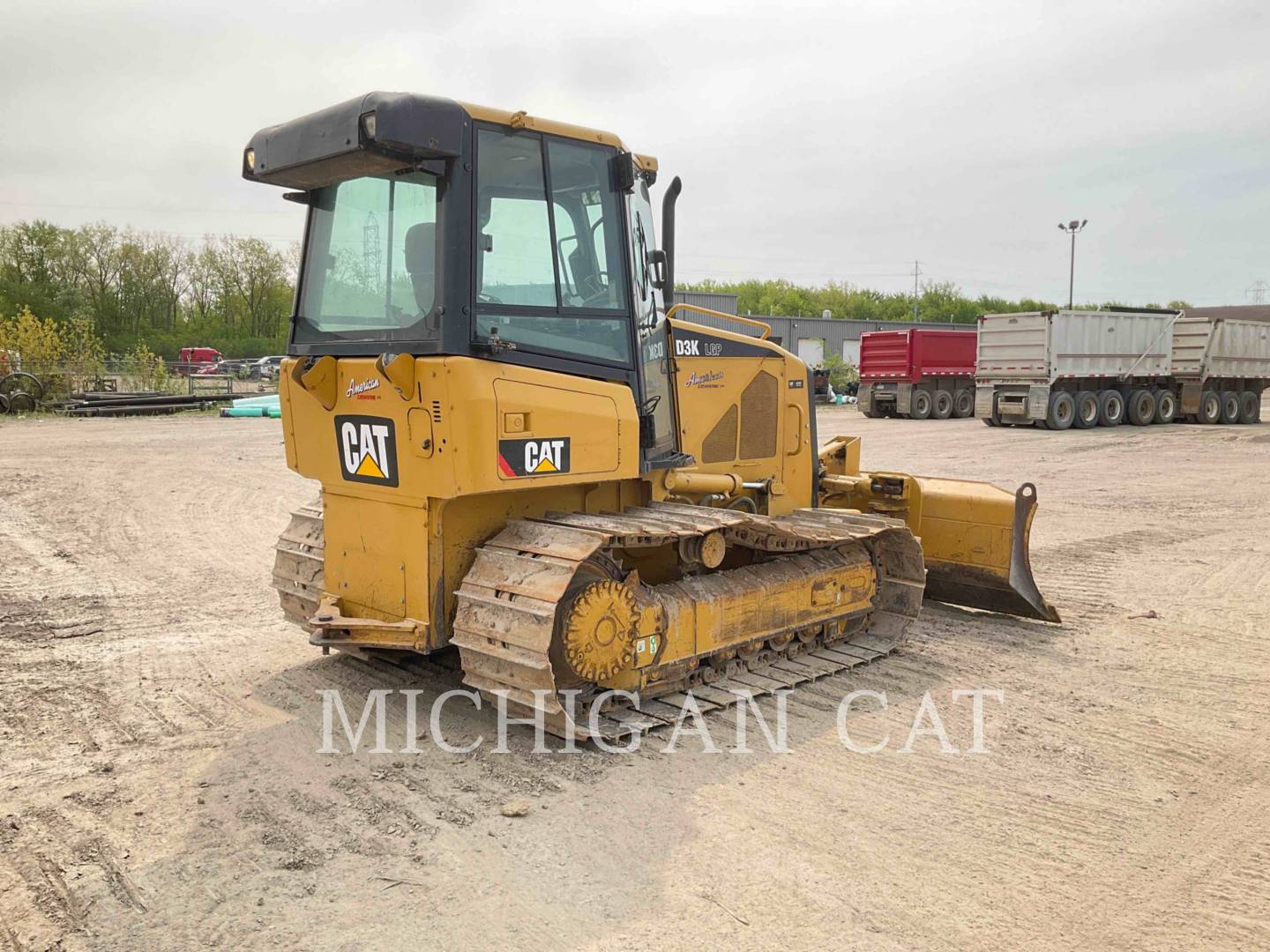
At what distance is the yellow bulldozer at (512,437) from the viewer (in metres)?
4.45

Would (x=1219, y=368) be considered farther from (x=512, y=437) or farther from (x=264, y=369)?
(x=264, y=369)

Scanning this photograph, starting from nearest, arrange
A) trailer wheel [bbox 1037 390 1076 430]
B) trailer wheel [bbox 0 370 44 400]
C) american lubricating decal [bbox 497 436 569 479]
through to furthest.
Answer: american lubricating decal [bbox 497 436 569 479] → trailer wheel [bbox 0 370 44 400] → trailer wheel [bbox 1037 390 1076 430]

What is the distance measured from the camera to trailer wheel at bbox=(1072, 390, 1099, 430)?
25016mm

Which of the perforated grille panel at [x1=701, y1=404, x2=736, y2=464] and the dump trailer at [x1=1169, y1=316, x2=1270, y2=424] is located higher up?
the dump trailer at [x1=1169, y1=316, x2=1270, y2=424]

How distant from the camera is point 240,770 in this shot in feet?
14.7

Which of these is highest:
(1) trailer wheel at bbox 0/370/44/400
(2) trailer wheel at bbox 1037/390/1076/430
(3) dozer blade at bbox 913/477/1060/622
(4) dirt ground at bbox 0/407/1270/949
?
(1) trailer wheel at bbox 0/370/44/400

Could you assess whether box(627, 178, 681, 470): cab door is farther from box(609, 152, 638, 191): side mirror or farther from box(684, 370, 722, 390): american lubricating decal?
→ box(684, 370, 722, 390): american lubricating decal

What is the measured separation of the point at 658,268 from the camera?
216 inches

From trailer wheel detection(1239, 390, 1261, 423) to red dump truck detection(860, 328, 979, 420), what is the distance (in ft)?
23.9

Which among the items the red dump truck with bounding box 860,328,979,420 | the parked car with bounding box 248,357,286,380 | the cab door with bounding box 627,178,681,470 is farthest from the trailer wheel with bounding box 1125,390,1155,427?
the parked car with bounding box 248,357,286,380

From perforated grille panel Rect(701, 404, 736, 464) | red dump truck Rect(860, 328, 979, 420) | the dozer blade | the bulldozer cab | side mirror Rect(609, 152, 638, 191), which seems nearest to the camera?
the bulldozer cab

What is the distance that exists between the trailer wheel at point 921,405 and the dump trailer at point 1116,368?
2.86 m

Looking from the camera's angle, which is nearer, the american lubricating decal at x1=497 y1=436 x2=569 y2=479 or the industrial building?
the american lubricating decal at x1=497 y1=436 x2=569 y2=479

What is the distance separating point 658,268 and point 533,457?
4.88 feet
